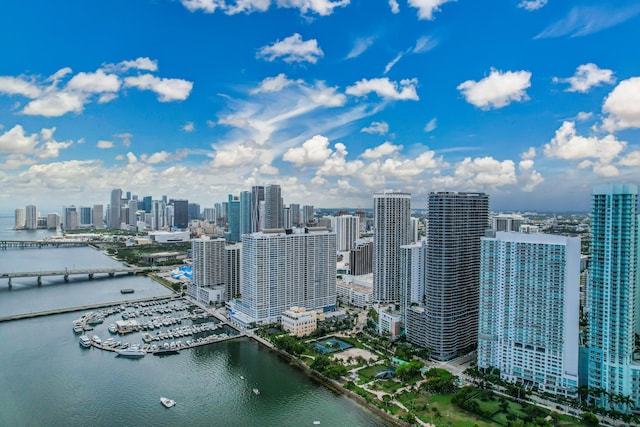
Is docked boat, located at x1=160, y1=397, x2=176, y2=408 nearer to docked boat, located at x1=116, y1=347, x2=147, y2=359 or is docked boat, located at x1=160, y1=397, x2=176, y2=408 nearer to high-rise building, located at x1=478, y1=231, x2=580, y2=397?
docked boat, located at x1=116, y1=347, x2=147, y2=359

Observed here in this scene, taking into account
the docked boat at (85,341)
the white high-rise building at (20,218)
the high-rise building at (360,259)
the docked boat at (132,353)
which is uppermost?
the white high-rise building at (20,218)

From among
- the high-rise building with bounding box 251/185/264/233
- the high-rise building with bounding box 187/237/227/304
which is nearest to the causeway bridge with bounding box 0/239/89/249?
the high-rise building with bounding box 251/185/264/233

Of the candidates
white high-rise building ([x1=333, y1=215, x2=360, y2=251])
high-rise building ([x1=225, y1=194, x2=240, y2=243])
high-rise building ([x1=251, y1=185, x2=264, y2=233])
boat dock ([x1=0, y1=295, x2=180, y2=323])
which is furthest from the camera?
high-rise building ([x1=225, y1=194, x2=240, y2=243])

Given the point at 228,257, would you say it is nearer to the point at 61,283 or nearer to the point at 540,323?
the point at 61,283

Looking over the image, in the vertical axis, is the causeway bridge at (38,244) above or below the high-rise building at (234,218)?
below

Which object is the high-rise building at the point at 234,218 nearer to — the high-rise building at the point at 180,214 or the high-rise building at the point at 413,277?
the high-rise building at the point at 180,214

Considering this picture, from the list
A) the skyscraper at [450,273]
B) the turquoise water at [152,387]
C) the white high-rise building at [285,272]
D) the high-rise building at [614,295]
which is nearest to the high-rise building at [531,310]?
the high-rise building at [614,295]

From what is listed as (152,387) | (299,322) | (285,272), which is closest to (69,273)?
(285,272)
